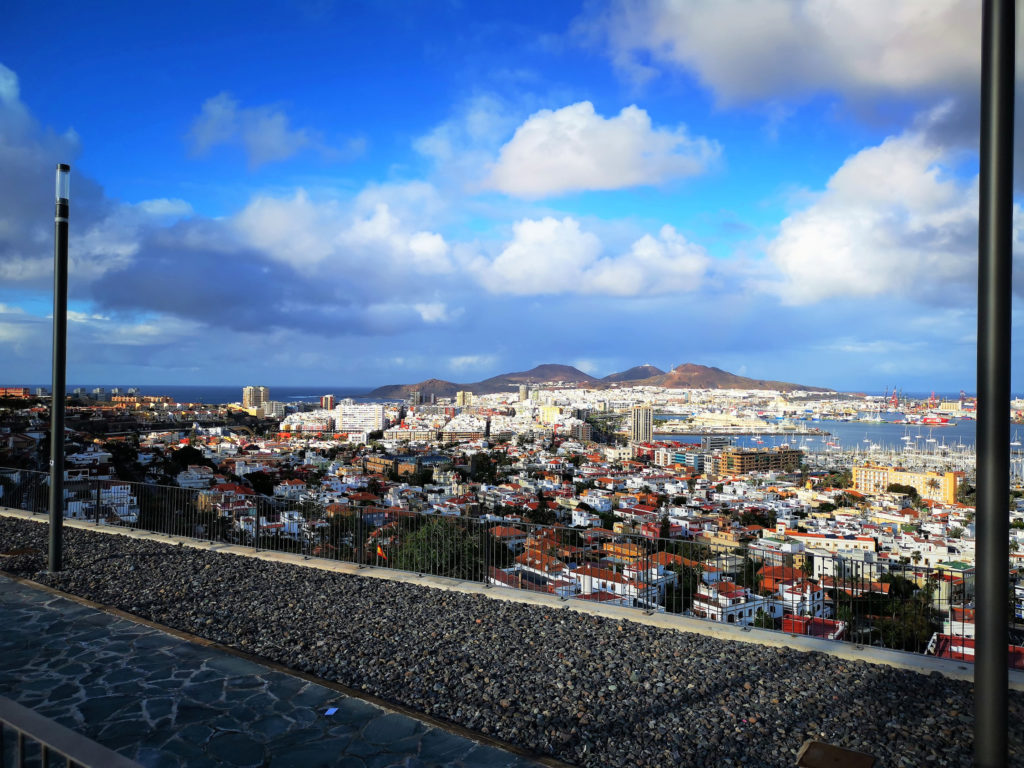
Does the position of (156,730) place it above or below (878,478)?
above

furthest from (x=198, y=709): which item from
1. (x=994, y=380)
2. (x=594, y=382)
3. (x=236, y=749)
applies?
(x=594, y=382)

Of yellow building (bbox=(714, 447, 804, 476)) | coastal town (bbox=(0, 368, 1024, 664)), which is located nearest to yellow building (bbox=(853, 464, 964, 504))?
coastal town (bbox=(0, 368, 1024, 664))

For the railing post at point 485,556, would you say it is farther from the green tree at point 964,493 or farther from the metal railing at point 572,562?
the green tree at point 964,493

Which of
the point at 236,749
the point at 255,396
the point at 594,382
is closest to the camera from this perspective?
the point at 236,749

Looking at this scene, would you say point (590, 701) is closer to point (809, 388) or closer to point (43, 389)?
point (43, 389)

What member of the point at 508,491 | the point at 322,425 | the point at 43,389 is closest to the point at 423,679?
the point at 508,491

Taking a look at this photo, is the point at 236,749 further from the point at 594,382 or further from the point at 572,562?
the point at 594,382
